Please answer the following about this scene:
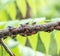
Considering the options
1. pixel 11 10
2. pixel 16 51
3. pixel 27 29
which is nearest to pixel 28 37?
pixel 16 51

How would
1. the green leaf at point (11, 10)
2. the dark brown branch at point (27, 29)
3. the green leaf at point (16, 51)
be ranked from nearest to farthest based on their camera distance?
the dark brown branch at point (27, 29) → the green leaf at point (16, 51) → the green leaf at point (11, 10)

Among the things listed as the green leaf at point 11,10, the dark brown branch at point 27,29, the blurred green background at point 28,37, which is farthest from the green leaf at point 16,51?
the green leaf at point 11,10

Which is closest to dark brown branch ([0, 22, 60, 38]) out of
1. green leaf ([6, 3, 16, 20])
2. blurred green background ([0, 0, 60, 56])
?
blurred green background ([0, 0, 60, 56])

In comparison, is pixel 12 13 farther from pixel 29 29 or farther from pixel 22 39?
pixel 29 29

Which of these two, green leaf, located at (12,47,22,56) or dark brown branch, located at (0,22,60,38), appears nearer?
dark brown branch, located at (0,22,60,38)

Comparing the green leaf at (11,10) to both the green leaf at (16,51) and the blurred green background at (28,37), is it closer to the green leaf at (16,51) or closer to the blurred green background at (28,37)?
the blurred green background at (28,37)

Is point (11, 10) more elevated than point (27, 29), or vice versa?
point (27, 29)

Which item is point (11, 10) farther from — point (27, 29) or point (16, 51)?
point (27, 29)

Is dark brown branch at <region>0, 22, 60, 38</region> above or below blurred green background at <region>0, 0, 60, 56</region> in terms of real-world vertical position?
above

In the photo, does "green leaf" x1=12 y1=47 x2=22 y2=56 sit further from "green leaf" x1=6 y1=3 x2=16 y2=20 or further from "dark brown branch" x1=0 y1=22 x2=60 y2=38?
"green leaf" x1=6 y1=3 x2=16 y2=20

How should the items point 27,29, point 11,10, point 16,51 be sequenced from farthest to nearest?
point 11,10, point 16,51, point 27,29

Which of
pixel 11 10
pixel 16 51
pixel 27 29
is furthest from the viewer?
pixel 11 10

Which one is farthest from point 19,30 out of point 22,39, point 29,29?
point 22,39
